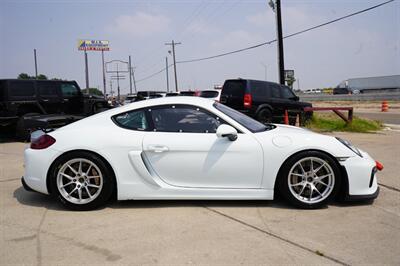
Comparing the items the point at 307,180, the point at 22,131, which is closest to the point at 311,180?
the point at 307,180

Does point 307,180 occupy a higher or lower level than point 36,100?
lower

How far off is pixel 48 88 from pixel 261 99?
22.2 feet

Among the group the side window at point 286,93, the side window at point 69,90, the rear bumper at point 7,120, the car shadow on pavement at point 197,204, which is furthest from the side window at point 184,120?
the side window at point 286,93

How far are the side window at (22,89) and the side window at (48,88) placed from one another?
0.29 metres

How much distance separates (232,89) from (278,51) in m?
7.27

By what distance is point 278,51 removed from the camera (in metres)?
18.1

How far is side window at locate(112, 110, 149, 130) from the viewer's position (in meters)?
4.21

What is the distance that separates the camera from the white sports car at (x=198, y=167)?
402 cm

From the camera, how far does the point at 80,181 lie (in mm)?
4090

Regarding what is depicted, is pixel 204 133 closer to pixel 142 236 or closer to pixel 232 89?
pixel 142 236

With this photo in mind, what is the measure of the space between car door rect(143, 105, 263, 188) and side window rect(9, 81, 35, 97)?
7.66 m

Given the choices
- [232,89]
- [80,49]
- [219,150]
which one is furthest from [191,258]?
[80,49]

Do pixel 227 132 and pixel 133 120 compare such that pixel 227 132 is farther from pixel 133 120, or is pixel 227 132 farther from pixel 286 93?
pixel 286 93

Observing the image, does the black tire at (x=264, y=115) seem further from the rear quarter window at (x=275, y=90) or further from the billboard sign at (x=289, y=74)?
the billboard sign at (x=289, y=74)
